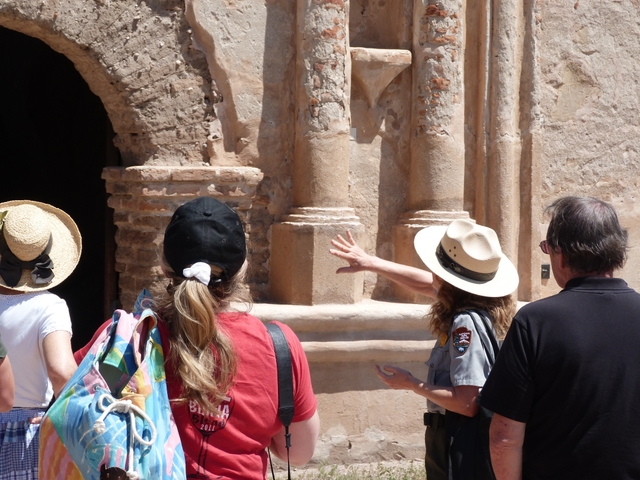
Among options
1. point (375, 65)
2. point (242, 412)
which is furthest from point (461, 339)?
point (375, 65)

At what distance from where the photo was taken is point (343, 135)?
201 inches

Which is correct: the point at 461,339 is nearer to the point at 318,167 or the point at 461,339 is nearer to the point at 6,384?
the point at 6,384

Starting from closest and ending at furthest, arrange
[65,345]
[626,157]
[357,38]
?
1. [65,345]
2. [357,38]
3. [626,157]

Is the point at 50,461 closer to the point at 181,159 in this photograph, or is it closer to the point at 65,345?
the point at 65,345

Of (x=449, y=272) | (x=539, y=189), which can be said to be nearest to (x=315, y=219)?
(x=539, y=189)

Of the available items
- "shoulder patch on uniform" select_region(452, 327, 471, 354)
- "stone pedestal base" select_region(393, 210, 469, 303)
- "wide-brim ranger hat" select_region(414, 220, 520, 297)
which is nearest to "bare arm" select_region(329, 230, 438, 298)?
"wide-brim ranger hat" select_region(414, 220, 520, 297)

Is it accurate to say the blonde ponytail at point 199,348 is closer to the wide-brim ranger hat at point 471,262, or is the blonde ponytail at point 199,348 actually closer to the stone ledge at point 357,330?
the wide-brim ranger hat at point 471,262

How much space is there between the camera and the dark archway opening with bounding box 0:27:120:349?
7555mm

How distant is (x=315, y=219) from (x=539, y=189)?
5.59 feet

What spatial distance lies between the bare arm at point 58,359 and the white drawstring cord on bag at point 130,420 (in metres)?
0.92

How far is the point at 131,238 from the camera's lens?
15.9 feet

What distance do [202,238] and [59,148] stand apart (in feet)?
21.5

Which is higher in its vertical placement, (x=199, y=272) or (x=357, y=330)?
(x=199, y=272)

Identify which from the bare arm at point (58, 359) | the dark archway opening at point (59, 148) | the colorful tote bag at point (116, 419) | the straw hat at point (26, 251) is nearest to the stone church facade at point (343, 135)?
the straw hat at point (26, 251)
